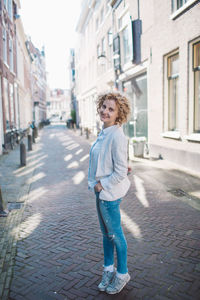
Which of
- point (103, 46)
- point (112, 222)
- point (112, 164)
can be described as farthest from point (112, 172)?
point (103, 46)

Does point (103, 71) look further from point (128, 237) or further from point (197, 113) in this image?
point (128, 237)

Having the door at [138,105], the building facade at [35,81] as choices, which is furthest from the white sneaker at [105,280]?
the building facade at [35,81]

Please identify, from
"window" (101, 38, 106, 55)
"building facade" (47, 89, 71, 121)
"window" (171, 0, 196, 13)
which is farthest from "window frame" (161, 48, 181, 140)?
"building facade" (47, 89, 71, 121)

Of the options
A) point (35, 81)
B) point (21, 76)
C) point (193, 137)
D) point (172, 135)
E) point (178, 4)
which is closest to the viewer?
point (193, 137)

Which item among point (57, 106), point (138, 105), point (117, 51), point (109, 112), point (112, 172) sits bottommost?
point (112, 172)

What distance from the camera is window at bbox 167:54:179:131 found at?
8672 millimetres

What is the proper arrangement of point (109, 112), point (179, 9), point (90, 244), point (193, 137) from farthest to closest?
point (179, 9)
point (193, 137)
point (90, 244)
point (109, 112)

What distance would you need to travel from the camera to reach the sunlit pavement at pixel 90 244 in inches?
99.8

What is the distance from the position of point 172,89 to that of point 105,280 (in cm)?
764

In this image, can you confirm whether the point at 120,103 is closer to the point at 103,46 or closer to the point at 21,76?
the point at 103,46

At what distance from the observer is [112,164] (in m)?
2.27

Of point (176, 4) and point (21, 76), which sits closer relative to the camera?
point (176, 4)

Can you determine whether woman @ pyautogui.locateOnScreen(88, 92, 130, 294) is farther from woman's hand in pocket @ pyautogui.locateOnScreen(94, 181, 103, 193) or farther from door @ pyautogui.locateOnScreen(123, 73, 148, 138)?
door @ pyautogui.locateOnScreen(123, 73, 148, 138)

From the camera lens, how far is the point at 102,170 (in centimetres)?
229
